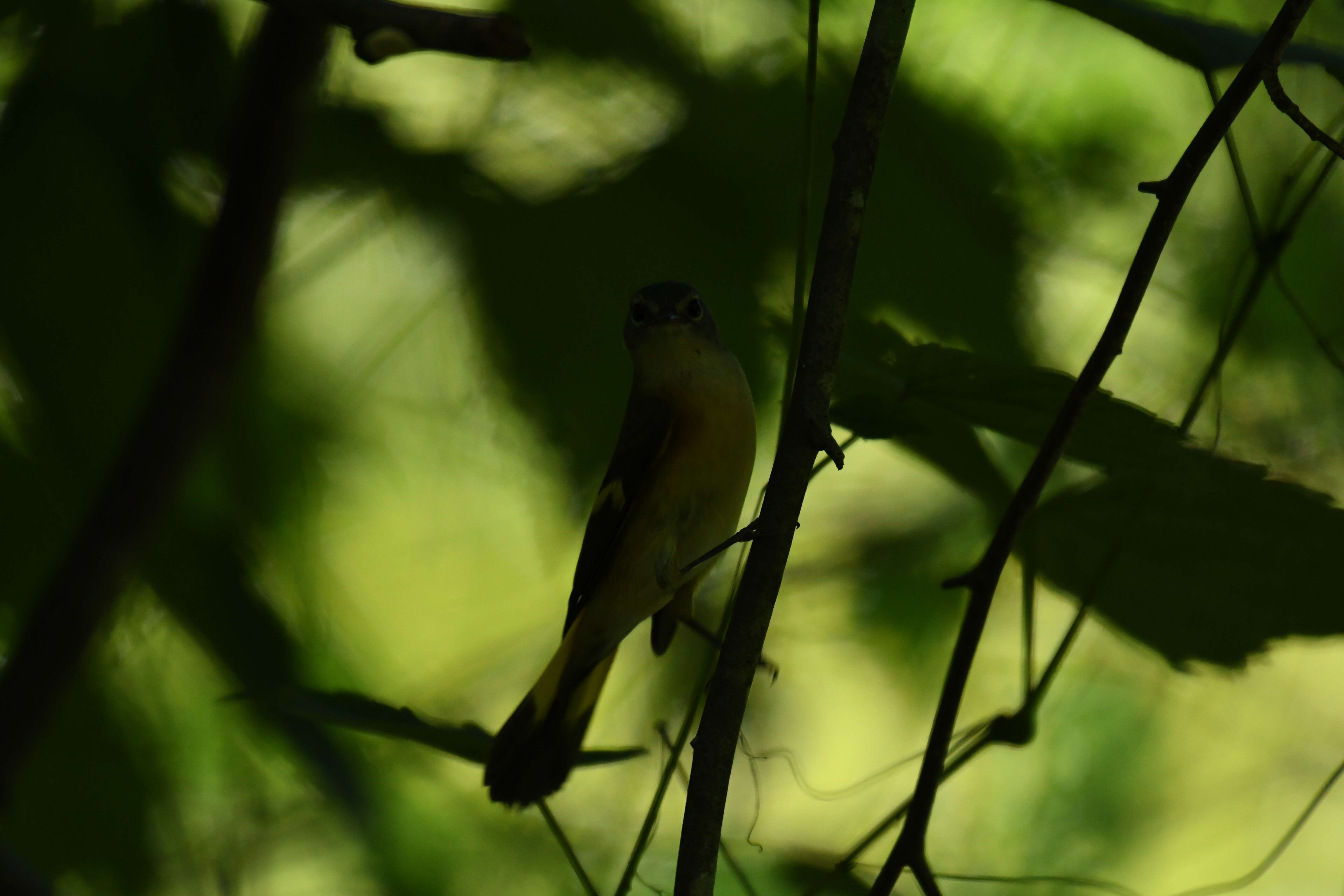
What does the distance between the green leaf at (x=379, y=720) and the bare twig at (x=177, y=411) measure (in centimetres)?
31

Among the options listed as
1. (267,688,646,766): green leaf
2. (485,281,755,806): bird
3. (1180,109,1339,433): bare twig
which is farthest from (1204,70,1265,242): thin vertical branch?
(267,688,646,766): green leaf

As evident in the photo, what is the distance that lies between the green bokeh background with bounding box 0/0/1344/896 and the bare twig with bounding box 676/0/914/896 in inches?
17.8

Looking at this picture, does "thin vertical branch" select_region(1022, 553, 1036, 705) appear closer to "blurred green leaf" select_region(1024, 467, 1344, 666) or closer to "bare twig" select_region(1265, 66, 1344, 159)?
"blurred green leaf" select_region(1024, 467, 1344, 666)

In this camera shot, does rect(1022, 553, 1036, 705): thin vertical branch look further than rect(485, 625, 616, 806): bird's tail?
No

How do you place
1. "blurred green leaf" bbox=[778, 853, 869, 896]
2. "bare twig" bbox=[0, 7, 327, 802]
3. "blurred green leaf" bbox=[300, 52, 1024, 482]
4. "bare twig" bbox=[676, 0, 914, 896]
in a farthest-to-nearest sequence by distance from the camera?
1. "blurred green leaf" bbox=[300, 52, 1024, 482]
2. "bare twig" bbox=[0, 7, 327, 802]
3. "blurred green leaf" bbox=[778, 853, 869, 896]
4. "bare twig" bbox=[676, 0, 914, 896]

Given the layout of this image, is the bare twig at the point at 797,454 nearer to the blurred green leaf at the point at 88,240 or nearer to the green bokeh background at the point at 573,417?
the green bokeh background at the point at 573,417

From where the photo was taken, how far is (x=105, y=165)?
0.86 metres

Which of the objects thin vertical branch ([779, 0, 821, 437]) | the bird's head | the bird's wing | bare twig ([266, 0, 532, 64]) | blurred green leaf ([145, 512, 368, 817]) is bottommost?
blurred green leaf ([145, 512, 368, 817])

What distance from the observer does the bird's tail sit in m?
0.67

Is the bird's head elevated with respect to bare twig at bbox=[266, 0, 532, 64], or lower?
lower

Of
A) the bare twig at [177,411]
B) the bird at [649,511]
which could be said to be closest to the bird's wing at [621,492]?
the bird at [649,511]

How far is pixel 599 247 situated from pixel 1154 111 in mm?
506

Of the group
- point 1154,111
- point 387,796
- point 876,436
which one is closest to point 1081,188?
point 1154,111

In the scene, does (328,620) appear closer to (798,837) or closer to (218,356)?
(218,356)
